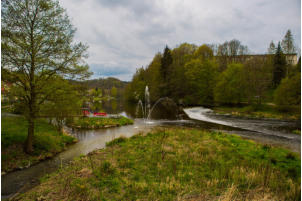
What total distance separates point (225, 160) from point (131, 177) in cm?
482

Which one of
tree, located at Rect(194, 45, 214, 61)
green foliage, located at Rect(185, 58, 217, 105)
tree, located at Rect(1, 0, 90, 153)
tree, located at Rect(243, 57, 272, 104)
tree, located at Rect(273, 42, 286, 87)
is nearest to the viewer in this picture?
tree, located at Rect(1, 0, 90, 153)

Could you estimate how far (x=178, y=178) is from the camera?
20.0 feet

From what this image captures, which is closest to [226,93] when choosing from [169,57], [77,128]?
[169,57]

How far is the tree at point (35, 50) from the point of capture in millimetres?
7602

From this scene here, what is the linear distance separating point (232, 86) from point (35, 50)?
39784mm

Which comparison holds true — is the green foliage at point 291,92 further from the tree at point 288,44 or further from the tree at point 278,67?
the tree at point 288,44

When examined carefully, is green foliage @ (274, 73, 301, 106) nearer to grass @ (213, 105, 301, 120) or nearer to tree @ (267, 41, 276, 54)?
grass @ (213, 105, 301, 120)

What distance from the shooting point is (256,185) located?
5684mm

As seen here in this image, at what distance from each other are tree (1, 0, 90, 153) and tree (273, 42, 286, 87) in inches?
1942

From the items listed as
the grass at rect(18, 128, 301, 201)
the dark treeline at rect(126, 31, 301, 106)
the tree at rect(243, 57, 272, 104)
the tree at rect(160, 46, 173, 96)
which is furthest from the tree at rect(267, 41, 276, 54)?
the grass at rect(18, 128, 301, 201)

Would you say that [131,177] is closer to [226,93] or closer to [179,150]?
[179,150]

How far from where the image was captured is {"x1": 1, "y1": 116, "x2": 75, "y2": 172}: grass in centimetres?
838

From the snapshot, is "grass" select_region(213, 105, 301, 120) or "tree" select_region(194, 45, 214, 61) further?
"tree" select_region(194, 45, 214, 61)

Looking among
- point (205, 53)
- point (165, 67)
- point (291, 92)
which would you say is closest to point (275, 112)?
point (291, 92)
